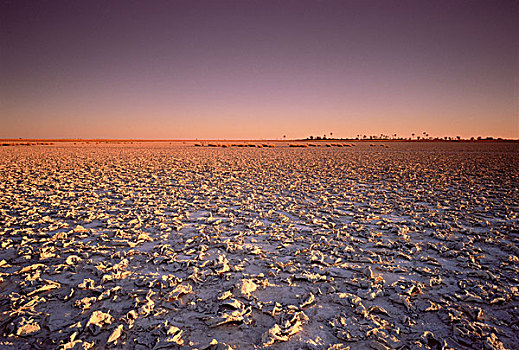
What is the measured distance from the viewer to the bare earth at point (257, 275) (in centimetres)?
185

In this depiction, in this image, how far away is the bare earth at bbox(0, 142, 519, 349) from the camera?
185 cm

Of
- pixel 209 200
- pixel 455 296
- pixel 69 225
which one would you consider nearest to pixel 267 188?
pixel 209 200

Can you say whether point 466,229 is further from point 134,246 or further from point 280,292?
point 134,246

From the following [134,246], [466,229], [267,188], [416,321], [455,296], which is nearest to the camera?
[416,321]

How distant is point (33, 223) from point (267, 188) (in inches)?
201

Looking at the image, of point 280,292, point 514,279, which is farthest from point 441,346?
point 514,279

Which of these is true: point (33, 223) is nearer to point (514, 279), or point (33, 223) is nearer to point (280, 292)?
point (280, 292)

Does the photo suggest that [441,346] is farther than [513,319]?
No

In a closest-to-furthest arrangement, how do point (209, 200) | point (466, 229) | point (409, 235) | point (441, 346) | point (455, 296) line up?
point (441, 346)
point (455, 296)
point (409, 235)
point (466, 229)
point (209, 200)

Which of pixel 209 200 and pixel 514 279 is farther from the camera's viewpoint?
pixel 209 200

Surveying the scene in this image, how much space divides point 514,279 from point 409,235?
1.28 meters

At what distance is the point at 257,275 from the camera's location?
2.68 meters

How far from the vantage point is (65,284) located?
246 cm

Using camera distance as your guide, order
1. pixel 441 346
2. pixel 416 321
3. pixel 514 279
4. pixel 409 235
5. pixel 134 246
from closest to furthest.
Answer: pixel 441 346 < pixel 416 321 < pixel 514 279 < pixel 134 246 < pixel 409 235
